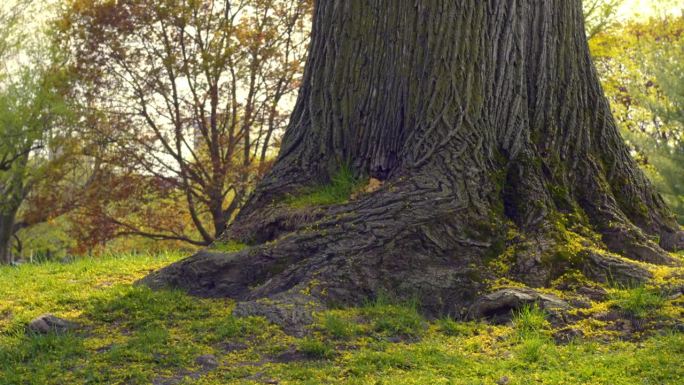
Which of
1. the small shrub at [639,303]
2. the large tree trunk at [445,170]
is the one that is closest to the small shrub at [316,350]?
the large tree trunk at [445,170]

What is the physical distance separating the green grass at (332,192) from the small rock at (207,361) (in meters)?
1.84

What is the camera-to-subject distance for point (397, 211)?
5785 mm

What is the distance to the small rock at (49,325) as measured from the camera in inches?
210

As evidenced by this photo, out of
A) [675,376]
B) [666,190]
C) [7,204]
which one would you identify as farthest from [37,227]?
[675,376]

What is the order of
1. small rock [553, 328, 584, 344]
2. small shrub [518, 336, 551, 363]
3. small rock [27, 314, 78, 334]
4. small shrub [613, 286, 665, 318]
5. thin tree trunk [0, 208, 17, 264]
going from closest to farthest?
small shrub [518, 336, 551, 363] → small rock [553, 328, 584, 344] → small shrub [613, 286, 665, 318] → small rock [27, 314, 78, 334] → thin tree trunk [0, 208, 17, 264]

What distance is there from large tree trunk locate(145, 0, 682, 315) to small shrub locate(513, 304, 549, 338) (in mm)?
430

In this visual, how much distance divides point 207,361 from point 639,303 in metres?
2.96

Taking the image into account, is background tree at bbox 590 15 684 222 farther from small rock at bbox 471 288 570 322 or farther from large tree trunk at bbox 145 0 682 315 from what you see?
small rock at bbox 471 288 570 322

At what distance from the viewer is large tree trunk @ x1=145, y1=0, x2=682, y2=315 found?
5.70 meters

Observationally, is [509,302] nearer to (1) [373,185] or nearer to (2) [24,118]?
(1) [373,185]

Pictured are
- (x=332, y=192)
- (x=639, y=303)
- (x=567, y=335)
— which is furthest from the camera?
(x=332, y=192)

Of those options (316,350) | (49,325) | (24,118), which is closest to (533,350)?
(316,350)

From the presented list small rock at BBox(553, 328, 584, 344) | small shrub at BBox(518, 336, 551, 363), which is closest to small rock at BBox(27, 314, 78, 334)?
small shrub at BBox(518, 336, 551, 363)

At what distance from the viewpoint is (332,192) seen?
21.0ft
